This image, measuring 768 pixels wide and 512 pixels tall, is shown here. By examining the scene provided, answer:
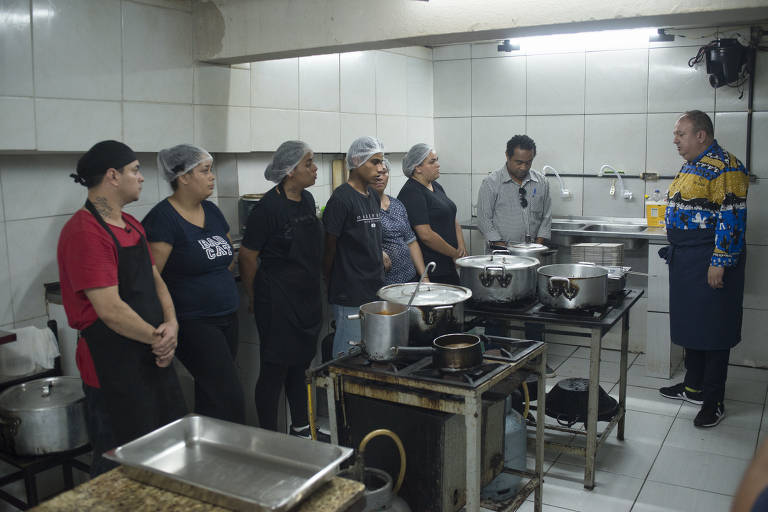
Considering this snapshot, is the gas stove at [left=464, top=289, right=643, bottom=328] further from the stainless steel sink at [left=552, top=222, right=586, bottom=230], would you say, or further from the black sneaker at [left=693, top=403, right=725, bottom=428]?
the stainless steel sink at [left=552, top=222, right=586, bottom=230]

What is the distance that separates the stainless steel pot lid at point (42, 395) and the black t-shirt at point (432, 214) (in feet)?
6.25

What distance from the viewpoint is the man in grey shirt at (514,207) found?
4473mm

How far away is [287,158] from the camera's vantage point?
125 inches

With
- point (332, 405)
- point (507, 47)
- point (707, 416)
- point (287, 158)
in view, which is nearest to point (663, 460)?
point (707, 416)

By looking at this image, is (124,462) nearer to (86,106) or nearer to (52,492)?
(52,492)

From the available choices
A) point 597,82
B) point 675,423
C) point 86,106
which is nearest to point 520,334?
point 675,423

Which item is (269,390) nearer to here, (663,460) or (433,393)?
(433,393)

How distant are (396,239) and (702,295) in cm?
166

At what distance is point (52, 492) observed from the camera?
9.77 ft

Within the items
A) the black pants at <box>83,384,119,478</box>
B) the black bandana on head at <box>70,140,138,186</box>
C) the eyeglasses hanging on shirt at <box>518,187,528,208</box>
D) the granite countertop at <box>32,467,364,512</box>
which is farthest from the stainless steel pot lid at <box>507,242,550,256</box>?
the granite countertop at <box>32,467,364,512</box>

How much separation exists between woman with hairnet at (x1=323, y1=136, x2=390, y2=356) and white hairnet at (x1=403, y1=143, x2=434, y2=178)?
2.09 feet

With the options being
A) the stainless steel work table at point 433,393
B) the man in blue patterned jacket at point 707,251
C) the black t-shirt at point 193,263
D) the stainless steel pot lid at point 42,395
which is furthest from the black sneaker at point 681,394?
the stainless steel pot lid at point 42,395

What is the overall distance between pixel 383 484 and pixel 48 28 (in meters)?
2.25

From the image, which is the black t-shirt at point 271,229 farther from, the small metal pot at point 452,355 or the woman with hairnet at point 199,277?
the small metal pot at point 452,355
